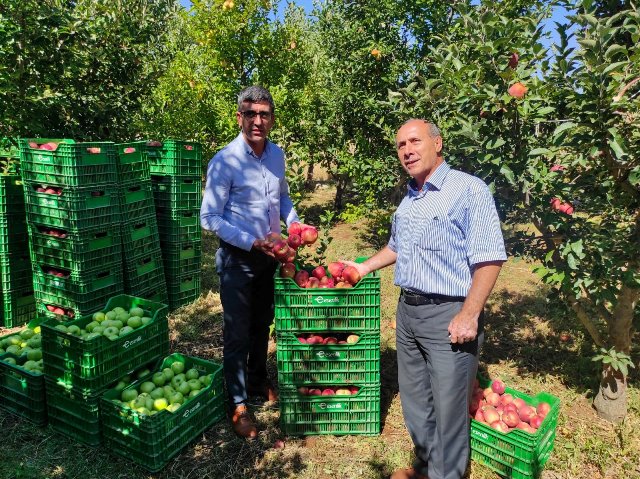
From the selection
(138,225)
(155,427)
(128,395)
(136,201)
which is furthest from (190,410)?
(136,201)

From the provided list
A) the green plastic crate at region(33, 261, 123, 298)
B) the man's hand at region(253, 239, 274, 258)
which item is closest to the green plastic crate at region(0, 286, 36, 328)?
the green plastic crate at region(33, 261, 123, 298)

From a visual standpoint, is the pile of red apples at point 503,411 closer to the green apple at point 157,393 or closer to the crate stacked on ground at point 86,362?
the green apple at point 157,393

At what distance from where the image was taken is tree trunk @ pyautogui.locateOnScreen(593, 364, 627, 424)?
396 cm

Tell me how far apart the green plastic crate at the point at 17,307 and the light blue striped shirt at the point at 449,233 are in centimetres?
505

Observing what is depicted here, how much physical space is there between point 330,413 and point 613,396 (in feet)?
8.26

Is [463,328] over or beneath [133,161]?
beneath

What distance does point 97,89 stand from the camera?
691 centimetres

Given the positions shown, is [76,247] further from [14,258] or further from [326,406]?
[326,406]

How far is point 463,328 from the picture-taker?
267 centimetres

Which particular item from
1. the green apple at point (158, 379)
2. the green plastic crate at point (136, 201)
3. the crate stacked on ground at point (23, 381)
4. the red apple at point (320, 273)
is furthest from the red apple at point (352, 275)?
the green plastic crate at point (136, 201)

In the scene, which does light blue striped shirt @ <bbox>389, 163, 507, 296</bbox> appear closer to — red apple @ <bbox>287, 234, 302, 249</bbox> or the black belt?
the black belt

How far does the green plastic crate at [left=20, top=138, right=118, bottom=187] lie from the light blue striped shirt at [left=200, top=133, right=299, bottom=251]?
2.17 meters

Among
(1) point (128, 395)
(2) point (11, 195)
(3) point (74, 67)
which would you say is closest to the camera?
(1) point (128, 395)

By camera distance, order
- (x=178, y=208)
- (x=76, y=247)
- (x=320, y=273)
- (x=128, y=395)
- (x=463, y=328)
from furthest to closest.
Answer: (x=178, y=208) < (x=76, y=247) < (x=320, y=273) < (x=128, y=395) < (x=463, y=328)
